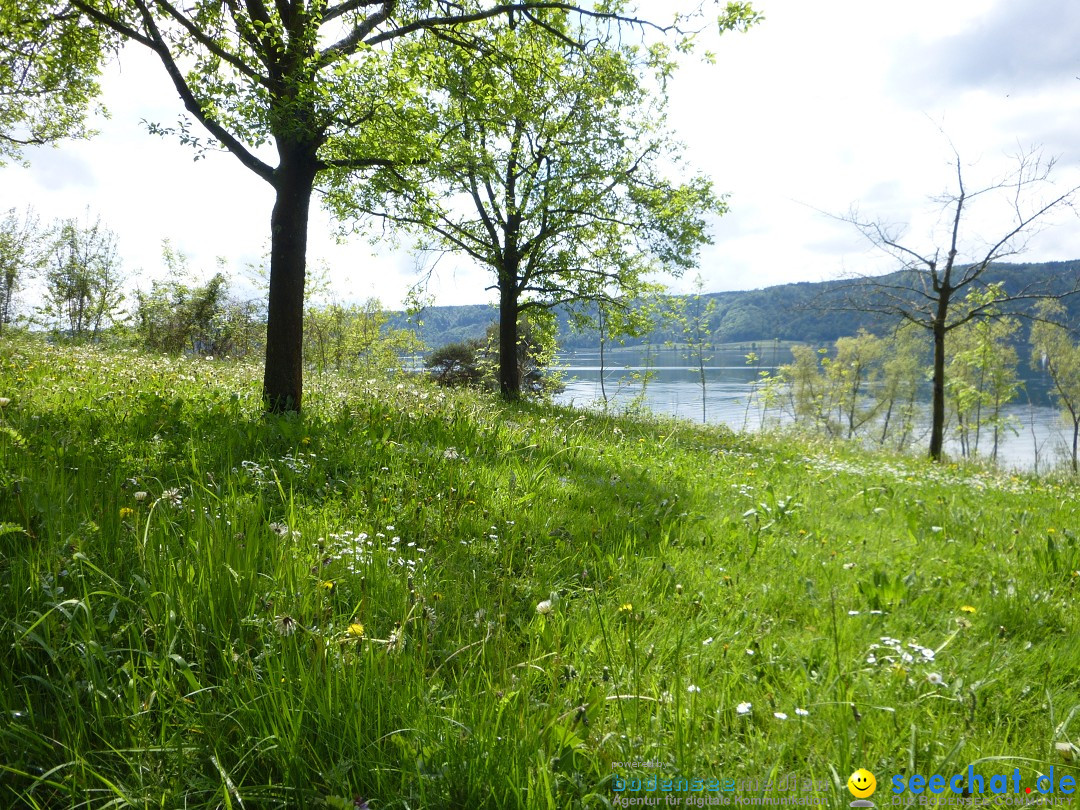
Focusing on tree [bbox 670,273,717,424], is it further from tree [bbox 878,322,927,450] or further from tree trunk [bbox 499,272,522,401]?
tree [bbox 878,322,927,450]

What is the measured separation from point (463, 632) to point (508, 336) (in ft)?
50.8

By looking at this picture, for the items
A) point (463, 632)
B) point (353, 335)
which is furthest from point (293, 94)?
point (353, 335)

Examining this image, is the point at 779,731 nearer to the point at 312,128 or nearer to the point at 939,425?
the point at 312,128

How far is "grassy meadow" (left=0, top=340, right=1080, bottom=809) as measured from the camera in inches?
66.6

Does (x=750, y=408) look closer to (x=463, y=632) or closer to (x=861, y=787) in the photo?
(x=463, y=632)

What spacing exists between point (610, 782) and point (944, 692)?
5.52ft

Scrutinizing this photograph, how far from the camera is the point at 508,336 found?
17.8 metres

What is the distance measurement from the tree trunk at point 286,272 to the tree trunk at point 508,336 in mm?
9693

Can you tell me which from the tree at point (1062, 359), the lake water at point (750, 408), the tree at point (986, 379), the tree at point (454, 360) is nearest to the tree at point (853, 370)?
the lake water at point (750, 408)

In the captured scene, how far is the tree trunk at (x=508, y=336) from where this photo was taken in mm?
17109

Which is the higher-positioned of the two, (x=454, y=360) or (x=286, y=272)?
(x=286, y=272)

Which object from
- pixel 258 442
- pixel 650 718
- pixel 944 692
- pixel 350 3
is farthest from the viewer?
pixel 350 3

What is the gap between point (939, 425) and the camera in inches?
685

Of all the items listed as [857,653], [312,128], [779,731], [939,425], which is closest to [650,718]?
[779,731]
